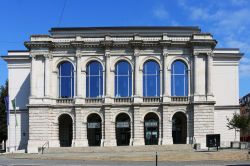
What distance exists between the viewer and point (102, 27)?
78.5 m

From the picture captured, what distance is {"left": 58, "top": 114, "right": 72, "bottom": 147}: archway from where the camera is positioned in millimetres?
74125

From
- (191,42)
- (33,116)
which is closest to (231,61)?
(191,42)

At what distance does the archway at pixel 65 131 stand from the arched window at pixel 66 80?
12.2ft

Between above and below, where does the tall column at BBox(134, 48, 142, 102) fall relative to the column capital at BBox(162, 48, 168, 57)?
below

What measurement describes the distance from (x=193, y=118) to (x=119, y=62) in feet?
44.4

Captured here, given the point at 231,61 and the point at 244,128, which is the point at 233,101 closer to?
the point at 231,61

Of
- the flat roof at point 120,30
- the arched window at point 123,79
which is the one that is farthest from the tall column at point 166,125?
the flat roof at point 120,30

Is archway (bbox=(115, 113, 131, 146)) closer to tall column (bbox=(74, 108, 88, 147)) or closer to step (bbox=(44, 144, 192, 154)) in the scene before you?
tall column (bbox=(74, 108, 88, 147))

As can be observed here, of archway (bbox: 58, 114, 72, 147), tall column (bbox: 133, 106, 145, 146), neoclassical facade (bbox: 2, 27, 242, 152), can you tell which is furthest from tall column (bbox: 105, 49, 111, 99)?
archway (bbox: 58, 114, 72, 147)

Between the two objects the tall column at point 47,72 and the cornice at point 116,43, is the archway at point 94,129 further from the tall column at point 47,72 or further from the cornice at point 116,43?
the cornice at point 116,43

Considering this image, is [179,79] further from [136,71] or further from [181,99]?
[136,71]

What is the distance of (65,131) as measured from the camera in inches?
2955

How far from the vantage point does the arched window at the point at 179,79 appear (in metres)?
72.4

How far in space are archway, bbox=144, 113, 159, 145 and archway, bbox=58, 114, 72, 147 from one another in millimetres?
11425
